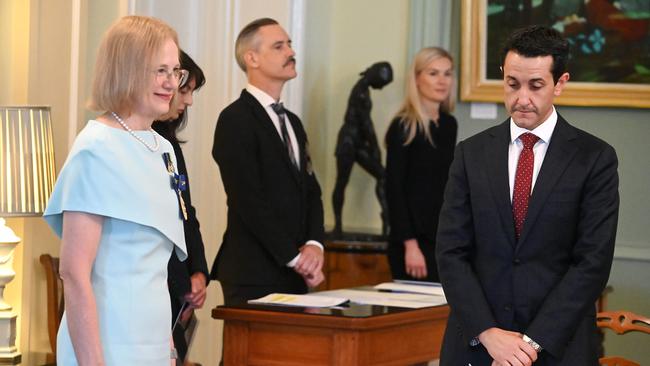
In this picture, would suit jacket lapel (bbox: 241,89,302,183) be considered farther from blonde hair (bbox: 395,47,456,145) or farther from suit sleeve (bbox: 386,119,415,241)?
blonde hair (bbox: 395,47,456,145)

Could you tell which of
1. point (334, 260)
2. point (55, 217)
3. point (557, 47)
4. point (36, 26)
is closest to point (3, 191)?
point (36, 26)

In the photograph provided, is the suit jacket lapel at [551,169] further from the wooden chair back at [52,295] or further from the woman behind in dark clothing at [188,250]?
the wooden chair back at [52,295]

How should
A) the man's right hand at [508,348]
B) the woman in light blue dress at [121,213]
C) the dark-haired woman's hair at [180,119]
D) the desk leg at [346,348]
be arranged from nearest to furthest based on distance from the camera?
the woman in light blue dress at [121,213] < the man's right hand at [508,348] < the desk leg at [346,348] < the dark-haired woman's hair at [180,119]

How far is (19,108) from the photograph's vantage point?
12.7ft

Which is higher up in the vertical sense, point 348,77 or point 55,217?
point 348,77

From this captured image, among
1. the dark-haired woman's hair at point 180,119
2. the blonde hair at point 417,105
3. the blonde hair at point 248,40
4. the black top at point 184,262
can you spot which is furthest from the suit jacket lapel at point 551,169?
the blonde hair at point 417,105

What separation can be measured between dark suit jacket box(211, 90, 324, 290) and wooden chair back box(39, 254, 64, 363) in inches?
34.7

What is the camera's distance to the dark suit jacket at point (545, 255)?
10.3ft

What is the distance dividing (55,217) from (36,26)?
185 cm

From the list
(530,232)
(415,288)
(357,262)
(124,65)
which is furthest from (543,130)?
(357,262)

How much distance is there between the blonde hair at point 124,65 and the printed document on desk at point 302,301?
175cm

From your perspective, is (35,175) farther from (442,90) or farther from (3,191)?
(442,90)

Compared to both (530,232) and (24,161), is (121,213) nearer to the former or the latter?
(530,232)

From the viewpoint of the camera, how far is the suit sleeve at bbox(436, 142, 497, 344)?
10.5ft
